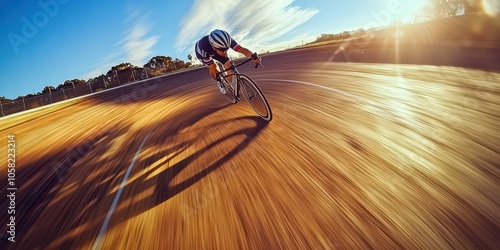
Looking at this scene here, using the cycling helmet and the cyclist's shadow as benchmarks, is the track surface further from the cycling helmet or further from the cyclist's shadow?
the cycling helmet

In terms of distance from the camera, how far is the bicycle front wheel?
6.58m

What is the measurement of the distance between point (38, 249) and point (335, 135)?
4.71 m

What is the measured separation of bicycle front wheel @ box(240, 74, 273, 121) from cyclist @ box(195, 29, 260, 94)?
62 cm

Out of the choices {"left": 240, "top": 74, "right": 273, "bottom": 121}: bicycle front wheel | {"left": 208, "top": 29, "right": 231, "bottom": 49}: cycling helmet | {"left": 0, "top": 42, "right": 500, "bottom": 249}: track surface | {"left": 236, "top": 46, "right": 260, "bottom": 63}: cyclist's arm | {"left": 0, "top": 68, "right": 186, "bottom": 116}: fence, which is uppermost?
{"left": 0, "top": 68, "right": 186, "bottom": 116}: fence

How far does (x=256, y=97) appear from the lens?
6.88m

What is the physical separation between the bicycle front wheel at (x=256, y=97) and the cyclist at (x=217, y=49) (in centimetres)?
62

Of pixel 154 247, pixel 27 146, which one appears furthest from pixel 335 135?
pixel 27 146

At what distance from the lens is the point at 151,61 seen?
85.8m

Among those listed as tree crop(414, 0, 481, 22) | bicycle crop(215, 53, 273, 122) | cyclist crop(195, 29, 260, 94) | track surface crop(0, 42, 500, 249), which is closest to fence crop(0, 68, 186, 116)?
track surface crop(0, 42, 500, 249)

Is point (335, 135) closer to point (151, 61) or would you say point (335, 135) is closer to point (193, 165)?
point (193, 165)

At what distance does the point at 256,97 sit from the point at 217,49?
154 centimetres

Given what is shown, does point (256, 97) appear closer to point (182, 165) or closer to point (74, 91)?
point (182, 165)

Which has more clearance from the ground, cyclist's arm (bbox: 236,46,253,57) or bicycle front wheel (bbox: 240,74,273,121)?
cyclist's arm (bbox: 236,46,253,57)

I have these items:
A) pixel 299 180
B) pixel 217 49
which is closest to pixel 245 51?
pixel 217 49
